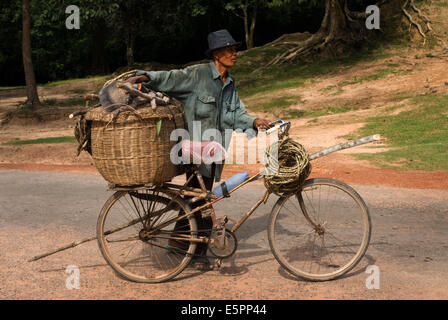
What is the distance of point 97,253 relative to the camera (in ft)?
17.8

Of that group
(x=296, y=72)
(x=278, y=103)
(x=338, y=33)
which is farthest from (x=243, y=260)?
(x=338, y=33)

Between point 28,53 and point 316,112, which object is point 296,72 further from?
point 28,53

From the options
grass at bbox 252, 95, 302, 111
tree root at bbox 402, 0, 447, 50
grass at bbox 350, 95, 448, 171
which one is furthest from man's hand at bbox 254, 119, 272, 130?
tree root at bbox 402, 0, 447, 50

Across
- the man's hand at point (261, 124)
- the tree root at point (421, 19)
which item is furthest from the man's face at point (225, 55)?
the tree root at point (421, 19)

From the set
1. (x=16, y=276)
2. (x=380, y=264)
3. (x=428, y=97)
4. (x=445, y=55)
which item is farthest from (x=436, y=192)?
(x=445, y=55)

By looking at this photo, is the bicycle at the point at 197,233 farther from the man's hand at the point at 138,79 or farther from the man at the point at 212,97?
the man's hand at the point at 138,79

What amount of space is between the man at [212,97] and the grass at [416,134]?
5.66 meters

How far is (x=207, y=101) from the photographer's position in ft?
15.2

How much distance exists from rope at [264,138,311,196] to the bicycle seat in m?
0.41

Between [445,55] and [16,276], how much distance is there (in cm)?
2094

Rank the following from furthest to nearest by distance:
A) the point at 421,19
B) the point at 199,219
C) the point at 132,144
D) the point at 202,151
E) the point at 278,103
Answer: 1. the point at 421,19
2. the point at 278,103
3. the point at 199,219
4. the point at 202,151
5. the point at 132,144

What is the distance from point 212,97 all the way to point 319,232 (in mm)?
1432

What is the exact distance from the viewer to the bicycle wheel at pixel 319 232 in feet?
14.5

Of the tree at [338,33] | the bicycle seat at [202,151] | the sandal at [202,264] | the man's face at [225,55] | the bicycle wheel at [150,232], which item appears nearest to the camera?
the bicycle seat at [202,151]
